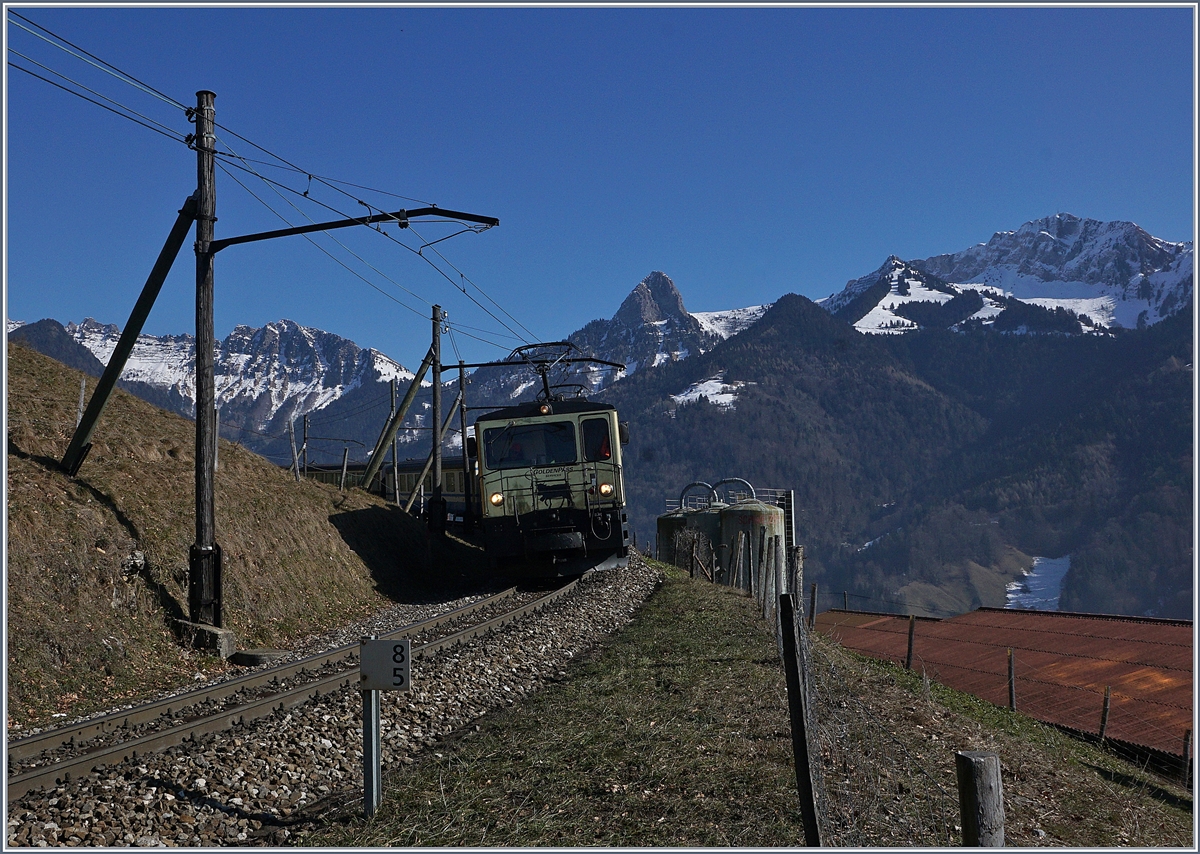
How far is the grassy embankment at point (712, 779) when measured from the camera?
19.9 ft

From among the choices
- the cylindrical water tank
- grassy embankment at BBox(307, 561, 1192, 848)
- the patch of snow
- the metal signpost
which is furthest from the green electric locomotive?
the patch of snow

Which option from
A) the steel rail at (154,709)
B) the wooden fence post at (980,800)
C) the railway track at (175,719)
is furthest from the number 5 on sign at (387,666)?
the wooden fence post at (980,800)

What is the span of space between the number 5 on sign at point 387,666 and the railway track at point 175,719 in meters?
2.05

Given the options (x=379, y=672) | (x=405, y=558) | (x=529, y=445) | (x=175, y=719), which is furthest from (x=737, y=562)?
(x=379, y=672)

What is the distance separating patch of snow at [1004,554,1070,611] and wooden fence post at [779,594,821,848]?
6538 inches

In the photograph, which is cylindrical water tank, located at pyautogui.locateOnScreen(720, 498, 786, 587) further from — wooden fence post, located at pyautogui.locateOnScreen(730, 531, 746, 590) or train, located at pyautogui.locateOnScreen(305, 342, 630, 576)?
train, located at pyautogui.locateOnScreen(305, 342, 630, 576)

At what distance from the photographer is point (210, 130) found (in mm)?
13164

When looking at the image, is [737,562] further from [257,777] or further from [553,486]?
[257,777]

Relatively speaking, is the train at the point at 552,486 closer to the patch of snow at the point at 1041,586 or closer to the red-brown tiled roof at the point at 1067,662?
the red-brown tiled roof at the point at 1067,662

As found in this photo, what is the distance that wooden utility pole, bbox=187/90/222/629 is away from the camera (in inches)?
505

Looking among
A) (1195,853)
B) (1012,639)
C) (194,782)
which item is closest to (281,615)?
(194,782)

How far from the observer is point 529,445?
19406 millimetres

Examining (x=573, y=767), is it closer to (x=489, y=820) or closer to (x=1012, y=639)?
(x=489, y=820)

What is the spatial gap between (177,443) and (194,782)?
12.7 m
